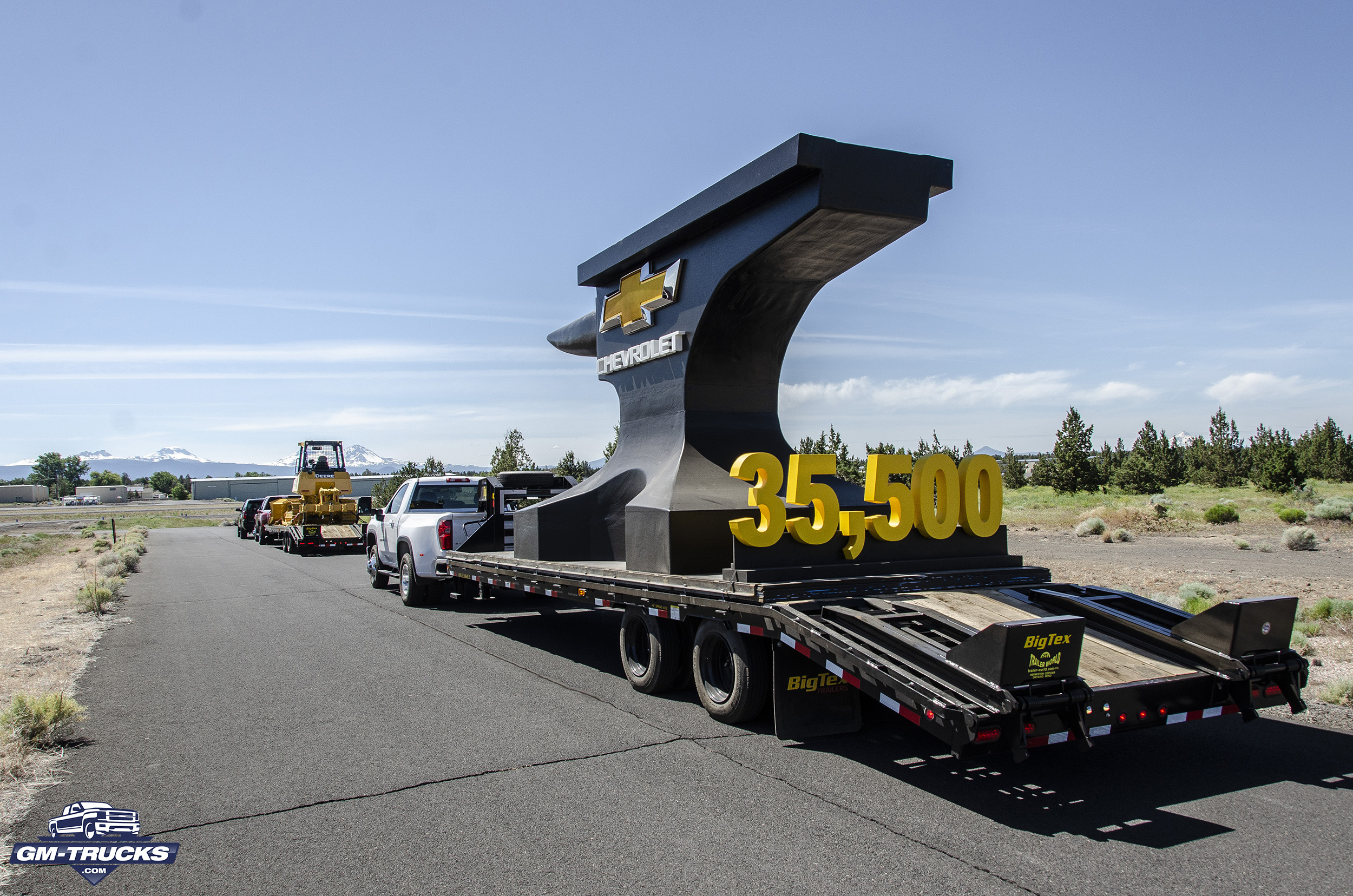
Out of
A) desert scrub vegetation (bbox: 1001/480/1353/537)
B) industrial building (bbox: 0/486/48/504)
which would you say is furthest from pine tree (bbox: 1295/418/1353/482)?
industrial building (bbox: 0/486/48/504)

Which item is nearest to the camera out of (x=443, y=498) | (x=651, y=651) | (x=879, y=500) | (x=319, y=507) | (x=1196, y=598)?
(x=879, y=500)

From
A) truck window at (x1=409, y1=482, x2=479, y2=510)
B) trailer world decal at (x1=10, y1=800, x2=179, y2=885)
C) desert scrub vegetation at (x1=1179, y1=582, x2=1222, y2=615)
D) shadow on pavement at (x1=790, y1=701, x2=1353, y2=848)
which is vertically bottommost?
shadow on pavement at (x1=790, y1=701, x2=1353, y2=848)

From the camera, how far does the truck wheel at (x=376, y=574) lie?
16.8 m

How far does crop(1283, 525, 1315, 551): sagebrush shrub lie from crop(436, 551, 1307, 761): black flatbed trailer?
18399 millimetres

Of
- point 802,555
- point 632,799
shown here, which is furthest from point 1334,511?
point 632,799

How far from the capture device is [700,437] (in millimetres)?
9656

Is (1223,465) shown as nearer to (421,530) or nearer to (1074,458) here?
(1074,458)

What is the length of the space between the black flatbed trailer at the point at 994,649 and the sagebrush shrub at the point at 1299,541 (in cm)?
1840

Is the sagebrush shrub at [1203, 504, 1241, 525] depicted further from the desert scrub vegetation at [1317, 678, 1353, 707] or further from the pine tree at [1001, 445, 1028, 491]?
the pine tree at [1001, 445, 1028, 491]

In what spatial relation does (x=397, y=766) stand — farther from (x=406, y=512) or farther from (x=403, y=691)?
(x=406, y=512)

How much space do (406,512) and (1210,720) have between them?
12.2 metres

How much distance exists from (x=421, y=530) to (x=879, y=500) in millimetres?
9151

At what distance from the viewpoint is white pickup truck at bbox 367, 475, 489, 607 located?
13.6m

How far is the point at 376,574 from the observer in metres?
16.9
